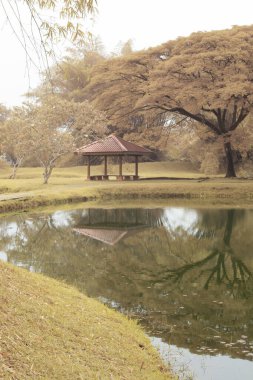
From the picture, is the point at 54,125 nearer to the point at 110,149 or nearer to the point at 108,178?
the point at 110,149

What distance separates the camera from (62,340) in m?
5.96

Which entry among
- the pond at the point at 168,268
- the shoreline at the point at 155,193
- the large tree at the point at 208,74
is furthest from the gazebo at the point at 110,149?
the pond at the point at 168,268

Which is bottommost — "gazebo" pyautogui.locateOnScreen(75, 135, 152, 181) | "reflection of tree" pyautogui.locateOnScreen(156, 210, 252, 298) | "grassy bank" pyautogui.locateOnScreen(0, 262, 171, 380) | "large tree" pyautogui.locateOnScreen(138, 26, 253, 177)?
"reflection of tree" pyautogui.locateOnScreen(156, 210, 252, 298)

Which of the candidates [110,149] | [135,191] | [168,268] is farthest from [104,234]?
[110,149]

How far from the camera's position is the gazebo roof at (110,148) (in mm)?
37031

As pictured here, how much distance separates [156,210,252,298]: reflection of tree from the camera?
11547 mm

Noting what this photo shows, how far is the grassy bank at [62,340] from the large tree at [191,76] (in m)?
25.6

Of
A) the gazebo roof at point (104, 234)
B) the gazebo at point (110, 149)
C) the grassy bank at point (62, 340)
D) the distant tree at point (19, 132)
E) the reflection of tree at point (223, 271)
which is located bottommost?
the gazebo roof at point (104, 234)

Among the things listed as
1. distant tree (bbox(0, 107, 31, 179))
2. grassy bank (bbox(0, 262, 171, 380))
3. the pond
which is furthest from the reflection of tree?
distant tree (bbox(0, 107, 31, 179))

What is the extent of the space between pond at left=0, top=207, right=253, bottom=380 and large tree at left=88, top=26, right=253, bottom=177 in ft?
35.6

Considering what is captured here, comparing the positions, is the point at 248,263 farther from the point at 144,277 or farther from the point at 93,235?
the point at 93,235

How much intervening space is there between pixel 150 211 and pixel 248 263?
12190 millimetres

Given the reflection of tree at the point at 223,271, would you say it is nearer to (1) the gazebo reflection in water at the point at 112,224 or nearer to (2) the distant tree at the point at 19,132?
Result: (1) the gazebo reflection in water at the point at 112,224

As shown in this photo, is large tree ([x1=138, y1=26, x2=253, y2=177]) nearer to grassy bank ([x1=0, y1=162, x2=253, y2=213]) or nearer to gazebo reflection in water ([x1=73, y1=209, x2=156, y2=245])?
grassy bank ([x1=0, y1=162, x2=253, y2=213])
